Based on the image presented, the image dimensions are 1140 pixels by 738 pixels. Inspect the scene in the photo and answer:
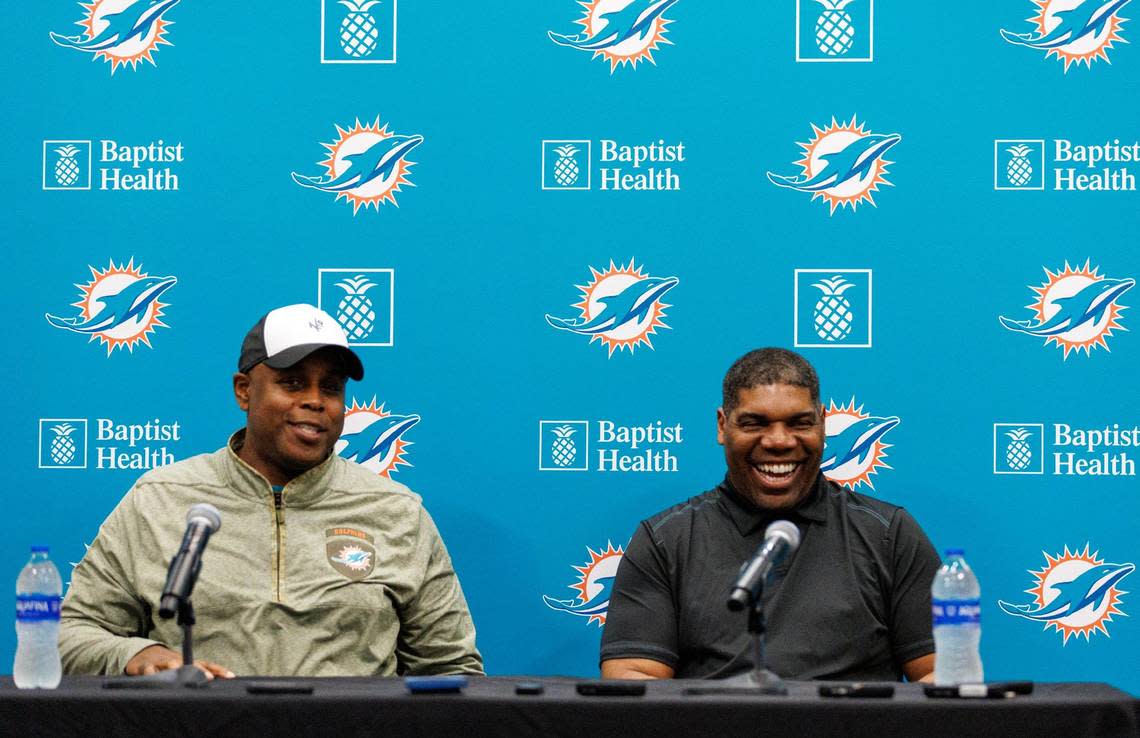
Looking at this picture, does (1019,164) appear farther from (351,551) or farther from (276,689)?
(276,689)

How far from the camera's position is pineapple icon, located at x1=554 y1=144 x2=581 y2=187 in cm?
336

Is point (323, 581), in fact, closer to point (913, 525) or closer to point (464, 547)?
point (464, 547)

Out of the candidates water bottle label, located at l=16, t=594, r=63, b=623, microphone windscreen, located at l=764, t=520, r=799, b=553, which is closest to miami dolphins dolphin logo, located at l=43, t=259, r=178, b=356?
water bottle label, located at l=16, t=594, r=63, b=623

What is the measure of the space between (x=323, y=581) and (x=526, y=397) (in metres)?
0.75

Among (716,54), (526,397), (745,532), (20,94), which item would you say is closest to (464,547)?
(526,397)

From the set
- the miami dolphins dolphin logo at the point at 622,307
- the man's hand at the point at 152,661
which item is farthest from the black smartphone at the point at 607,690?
the miami dolphins dolphin logo at the point at 622,307

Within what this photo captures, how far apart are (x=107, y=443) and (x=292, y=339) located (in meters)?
0.77

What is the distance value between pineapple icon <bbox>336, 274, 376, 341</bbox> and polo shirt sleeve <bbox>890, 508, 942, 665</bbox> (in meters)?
1.43

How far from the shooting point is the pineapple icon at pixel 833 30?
Answer: 3311mm

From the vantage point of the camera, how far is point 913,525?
2.97 metres

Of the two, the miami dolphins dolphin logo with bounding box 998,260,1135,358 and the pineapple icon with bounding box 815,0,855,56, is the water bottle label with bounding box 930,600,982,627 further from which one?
the pineapple icon with bounding box 815,0,855,56

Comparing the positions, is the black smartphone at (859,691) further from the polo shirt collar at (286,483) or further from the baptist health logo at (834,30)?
the baptist health logo at (834,30)

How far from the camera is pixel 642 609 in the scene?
2.91 m

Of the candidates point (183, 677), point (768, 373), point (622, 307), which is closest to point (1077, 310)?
point (768, 373)
